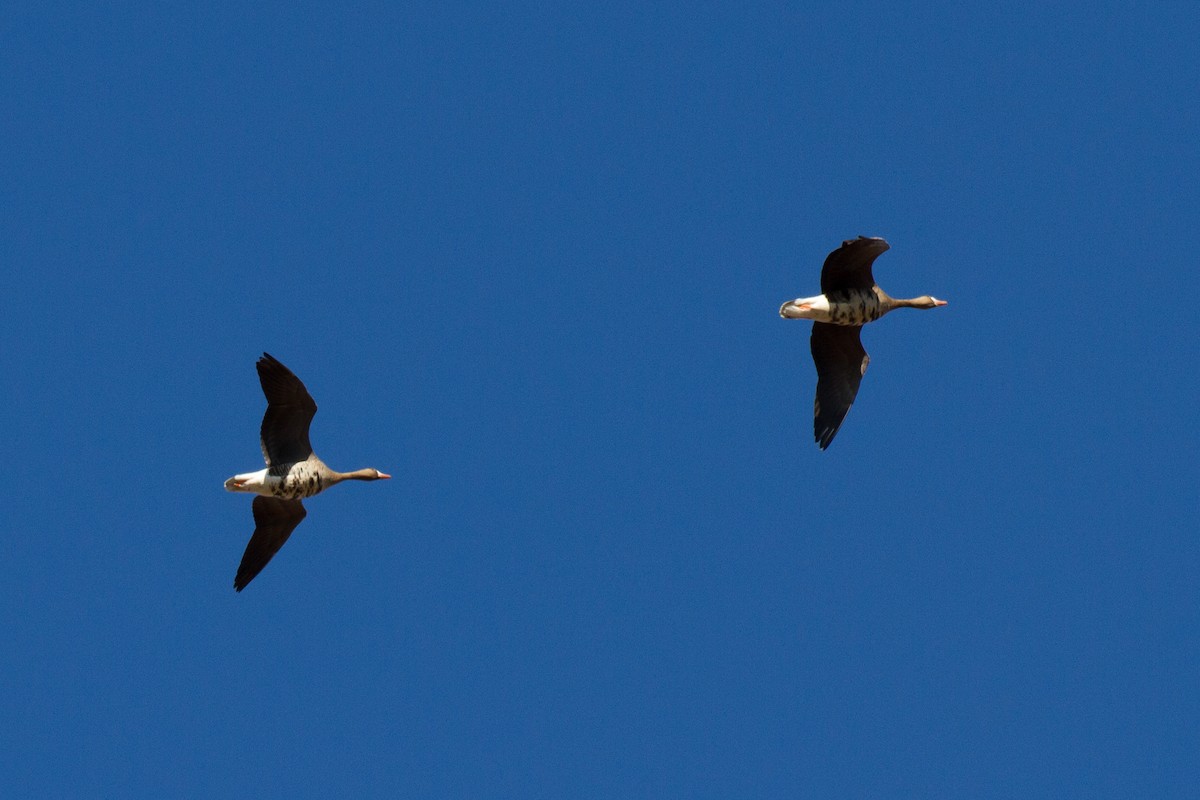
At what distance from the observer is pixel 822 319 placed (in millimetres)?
29969

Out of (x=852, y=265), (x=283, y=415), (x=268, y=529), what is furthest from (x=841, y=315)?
(x=268, y=529)

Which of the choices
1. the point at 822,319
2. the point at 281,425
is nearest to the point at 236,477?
the point at 281,425

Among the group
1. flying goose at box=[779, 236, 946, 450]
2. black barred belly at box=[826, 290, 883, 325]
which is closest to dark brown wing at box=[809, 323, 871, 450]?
flying goose at box=[779, 236, 946, 450]

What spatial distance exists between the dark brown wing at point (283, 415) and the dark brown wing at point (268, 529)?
4.90 ft

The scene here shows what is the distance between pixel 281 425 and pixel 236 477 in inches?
40.3

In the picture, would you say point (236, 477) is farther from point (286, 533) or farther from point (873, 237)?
point (873, 237)

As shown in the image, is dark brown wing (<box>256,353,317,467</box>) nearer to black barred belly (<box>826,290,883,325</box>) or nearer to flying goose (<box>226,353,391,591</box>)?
flying goose (<box>226,353,391,591</box>)

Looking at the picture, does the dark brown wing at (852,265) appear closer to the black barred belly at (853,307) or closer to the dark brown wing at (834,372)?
the black barred belly at (853,307)

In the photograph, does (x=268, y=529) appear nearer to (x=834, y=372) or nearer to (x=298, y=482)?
(x=298, y=482)

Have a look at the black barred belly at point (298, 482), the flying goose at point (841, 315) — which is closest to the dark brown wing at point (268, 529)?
the black barred belly at point (298, 482)

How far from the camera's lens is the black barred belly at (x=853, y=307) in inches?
→ 1177

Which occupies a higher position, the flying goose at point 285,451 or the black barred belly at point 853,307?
the black barred belly at point 853,307

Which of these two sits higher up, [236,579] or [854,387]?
[854,387]

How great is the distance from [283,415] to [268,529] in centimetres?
256
